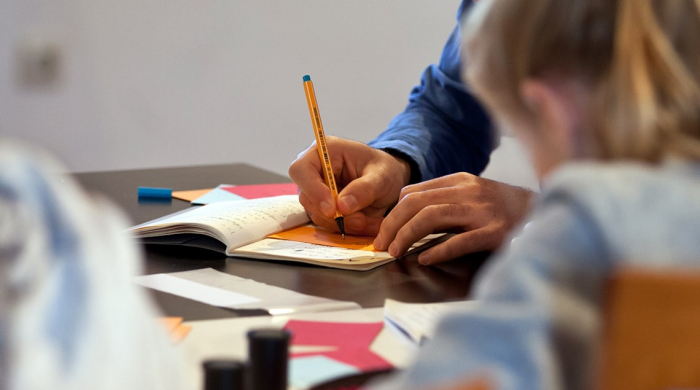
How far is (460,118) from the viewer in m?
1.48

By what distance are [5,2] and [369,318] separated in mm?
2509

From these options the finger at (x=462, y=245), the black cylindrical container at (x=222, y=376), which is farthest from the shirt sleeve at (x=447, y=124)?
the black cylindrical container at (x=222, y=376)

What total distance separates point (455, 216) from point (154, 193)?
578 millimetres

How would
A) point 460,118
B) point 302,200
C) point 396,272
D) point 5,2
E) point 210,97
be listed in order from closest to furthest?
point 396,272 → point 302,200 → point 460,118 → point 5,2 → point 210,97

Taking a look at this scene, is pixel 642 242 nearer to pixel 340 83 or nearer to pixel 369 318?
pixel 369 318

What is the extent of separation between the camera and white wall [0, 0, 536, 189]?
285 centimetres

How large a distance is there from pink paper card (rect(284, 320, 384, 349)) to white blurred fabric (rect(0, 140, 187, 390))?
27 cm

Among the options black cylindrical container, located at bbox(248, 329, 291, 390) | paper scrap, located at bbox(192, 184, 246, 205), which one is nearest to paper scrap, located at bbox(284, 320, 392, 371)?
black cylindrical container, located at bbox(248, 329, 291, 390)

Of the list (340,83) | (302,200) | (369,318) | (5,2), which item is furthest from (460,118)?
(5,2)

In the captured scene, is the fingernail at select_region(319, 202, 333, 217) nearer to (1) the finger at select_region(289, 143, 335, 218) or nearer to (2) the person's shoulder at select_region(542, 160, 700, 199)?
(1) the finger at select_region(289, 143, 335, 218)

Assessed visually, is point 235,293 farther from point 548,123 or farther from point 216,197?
point 216,197

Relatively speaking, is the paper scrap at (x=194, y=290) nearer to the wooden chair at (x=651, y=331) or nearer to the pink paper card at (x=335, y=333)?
the pink paper card at (x=335, y=333)

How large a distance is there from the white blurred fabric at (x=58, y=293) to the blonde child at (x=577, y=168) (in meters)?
0.13

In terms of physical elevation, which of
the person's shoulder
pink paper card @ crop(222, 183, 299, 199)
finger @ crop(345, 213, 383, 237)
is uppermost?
the person's shoulder
